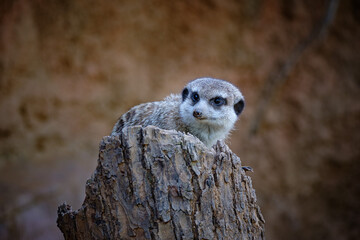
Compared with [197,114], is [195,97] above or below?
above

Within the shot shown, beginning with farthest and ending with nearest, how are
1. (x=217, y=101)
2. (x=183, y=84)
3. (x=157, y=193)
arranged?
(x=183, y=84)
(x=217, y=101)
(x=157, y=193)

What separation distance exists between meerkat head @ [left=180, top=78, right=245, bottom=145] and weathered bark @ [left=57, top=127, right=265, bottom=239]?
1014 millimetres

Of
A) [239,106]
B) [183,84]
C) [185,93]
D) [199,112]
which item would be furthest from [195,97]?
[183,84]

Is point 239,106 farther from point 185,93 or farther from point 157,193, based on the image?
point 157,193

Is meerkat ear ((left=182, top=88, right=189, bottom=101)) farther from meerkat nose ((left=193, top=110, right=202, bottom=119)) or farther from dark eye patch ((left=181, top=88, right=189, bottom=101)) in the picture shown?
meerkat nose ((left=193, top=110, right=202, bottom=119))

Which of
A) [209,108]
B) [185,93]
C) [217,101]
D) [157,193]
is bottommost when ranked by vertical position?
[157,193]

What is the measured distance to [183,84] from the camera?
22.1ft

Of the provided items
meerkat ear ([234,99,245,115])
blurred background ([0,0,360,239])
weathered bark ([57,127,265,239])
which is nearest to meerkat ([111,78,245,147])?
meerkat ear ([234,99,245,115])

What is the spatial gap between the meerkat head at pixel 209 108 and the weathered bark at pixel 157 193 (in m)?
1.01

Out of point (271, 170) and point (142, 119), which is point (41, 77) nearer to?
point (142, 119)

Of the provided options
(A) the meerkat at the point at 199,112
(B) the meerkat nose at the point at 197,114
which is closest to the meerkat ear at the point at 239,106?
(A) the meerkat at the point at 199,112

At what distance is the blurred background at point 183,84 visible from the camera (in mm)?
5941

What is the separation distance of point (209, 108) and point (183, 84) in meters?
3.16

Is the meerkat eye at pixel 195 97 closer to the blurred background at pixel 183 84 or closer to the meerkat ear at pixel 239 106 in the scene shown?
the meerkat ear at pixel 239 106
